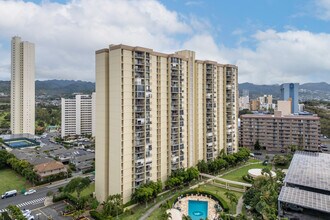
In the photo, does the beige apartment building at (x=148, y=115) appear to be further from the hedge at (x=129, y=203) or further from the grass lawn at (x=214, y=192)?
the grass lawn at (x=214, y=192)

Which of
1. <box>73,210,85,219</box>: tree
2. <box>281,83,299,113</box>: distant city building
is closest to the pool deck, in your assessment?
<box>73,210,85,219</box>: tree

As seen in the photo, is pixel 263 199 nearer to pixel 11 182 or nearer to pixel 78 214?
pixel 78 214

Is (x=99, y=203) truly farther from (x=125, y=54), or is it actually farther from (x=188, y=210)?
(x=125, y=54)

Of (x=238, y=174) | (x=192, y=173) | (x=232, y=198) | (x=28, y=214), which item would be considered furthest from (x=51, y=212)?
(x=238, y=174)

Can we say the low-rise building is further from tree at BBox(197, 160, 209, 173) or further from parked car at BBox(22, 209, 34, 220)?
tree at BBox(197, 160, 209, 173)

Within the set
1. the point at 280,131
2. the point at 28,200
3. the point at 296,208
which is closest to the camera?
the point at 296,208

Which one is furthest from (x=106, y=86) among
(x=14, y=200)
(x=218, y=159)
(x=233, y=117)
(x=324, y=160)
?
(x=324, y=160)
